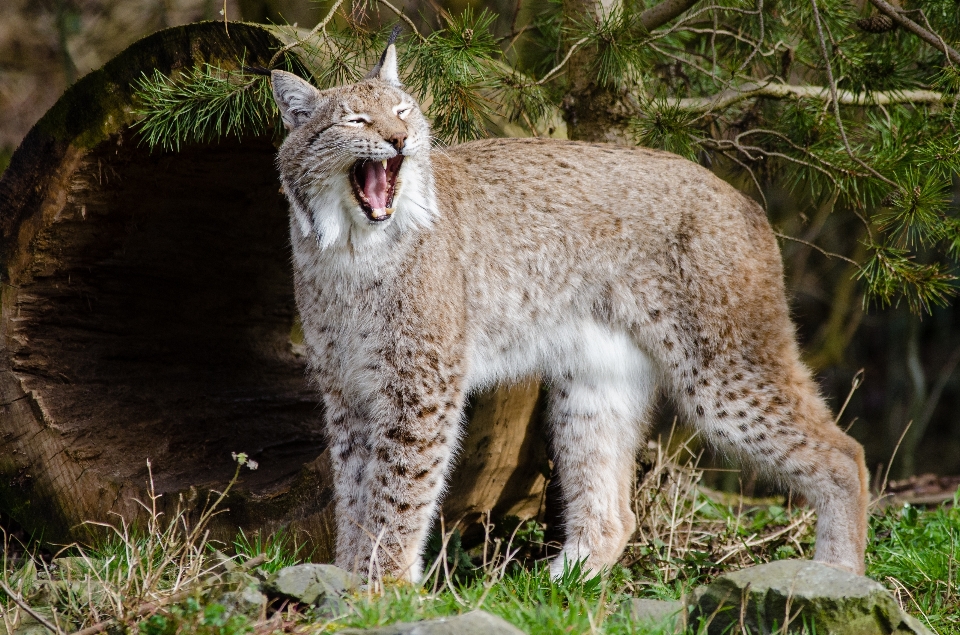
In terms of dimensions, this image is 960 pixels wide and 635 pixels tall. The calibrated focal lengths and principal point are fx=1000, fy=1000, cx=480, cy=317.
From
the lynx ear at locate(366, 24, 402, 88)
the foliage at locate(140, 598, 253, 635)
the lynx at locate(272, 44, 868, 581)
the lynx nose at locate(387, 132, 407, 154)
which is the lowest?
the foliage at locate(140, 598, 253, 635)

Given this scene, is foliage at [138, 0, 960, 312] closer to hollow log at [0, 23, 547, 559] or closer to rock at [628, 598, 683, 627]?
hollow log at [0, 23, 547, 559]

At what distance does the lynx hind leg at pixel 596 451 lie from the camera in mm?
4730

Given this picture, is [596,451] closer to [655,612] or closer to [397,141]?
[655,612]

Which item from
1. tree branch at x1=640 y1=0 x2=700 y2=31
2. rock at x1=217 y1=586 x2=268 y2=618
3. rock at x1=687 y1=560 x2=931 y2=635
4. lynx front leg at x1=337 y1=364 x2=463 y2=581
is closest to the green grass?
rock at x1=217 y1=586 x2=268 y2=618

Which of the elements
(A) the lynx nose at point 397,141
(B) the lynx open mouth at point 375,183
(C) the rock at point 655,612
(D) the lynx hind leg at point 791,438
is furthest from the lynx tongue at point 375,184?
(C) the rock at point 655,612

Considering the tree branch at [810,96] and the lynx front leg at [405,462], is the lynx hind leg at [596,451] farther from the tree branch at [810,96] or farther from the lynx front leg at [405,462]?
the tree branch at [810,96]

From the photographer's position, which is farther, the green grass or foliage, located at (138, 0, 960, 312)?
foliage, located at (138, 0, 960, 312)

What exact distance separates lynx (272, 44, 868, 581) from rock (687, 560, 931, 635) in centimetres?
118

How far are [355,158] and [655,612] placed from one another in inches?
76.1

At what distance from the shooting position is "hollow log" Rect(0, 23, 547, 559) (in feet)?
14.5

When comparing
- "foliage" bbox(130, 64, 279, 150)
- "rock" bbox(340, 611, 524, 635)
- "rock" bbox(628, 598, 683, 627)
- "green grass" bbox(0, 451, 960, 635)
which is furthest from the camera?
"foliage" bbox(130, 64, 279, 150)

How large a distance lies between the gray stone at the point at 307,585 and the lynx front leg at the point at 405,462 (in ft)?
2.31

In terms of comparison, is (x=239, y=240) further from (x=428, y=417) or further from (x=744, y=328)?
(x=744, y=328)

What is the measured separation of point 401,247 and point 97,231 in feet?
5.73
